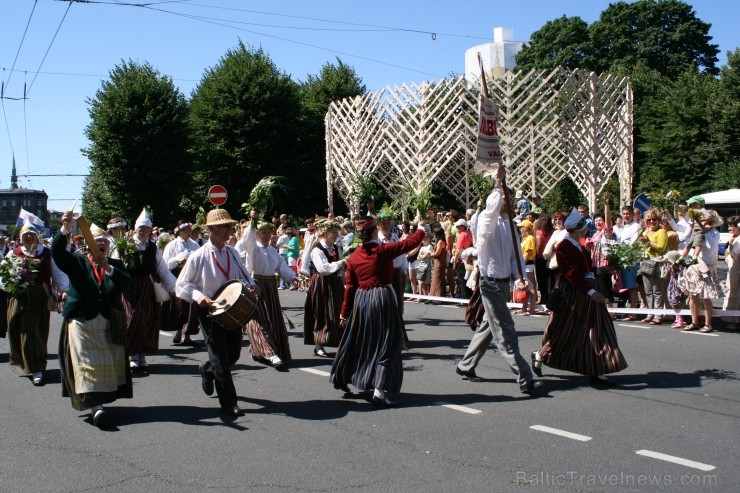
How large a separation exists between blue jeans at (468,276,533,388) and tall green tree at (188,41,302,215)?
3072 cm

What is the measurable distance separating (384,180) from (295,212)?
11627 millimetres

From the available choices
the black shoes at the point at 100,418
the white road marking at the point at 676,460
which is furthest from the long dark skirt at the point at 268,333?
the white road marking at the point at 676,460

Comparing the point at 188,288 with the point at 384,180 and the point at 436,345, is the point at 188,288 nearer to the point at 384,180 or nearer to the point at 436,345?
the point at 436,345

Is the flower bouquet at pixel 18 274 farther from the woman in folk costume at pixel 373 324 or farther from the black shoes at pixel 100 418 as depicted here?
the woman in folk costume at pixel 373 324

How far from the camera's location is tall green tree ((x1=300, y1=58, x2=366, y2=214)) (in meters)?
39.9

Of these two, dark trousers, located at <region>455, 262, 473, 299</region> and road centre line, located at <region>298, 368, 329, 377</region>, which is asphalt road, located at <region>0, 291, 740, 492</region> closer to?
road centre line, located at <region>298, 368, 329, 377</region>

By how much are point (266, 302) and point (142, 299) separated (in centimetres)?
154

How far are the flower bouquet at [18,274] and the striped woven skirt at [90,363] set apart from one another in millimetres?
2234

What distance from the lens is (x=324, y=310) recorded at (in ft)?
33.4

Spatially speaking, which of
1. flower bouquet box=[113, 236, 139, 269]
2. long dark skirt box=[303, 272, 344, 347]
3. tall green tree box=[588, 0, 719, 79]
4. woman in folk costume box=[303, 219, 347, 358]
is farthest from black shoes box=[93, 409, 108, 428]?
tall green tree box=[588, 0, 719, 79]

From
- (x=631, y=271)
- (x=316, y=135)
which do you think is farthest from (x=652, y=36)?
(x=631, y=271)

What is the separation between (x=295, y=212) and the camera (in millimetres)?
40469

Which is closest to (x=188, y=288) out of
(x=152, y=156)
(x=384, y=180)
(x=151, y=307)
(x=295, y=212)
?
(x=151, y=307)

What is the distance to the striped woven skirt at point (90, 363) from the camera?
6.93 metres
